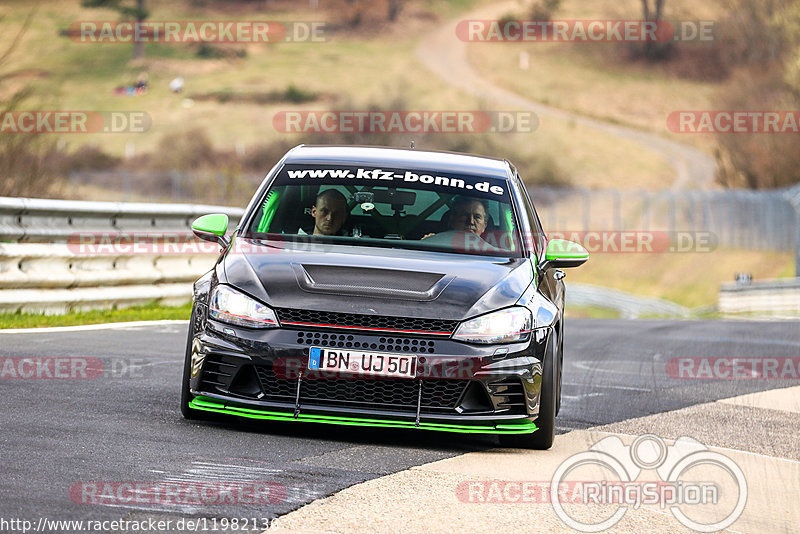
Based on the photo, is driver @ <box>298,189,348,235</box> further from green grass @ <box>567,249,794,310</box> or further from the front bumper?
green grass @ <box>567,249,794,310</box>

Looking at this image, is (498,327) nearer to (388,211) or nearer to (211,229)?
(388,211)

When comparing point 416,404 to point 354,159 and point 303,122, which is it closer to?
point 354,159

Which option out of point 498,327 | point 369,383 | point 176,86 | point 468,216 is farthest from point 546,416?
point 176,86

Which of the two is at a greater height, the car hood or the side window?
the side window

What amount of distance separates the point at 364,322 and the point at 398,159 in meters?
1.98

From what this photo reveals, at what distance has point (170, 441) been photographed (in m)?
6.77

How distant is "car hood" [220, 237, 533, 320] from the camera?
6914 mm

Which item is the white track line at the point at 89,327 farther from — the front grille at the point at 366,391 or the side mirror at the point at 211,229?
the front grille at the point at 366,391

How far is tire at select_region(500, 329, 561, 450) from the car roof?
5.20ft

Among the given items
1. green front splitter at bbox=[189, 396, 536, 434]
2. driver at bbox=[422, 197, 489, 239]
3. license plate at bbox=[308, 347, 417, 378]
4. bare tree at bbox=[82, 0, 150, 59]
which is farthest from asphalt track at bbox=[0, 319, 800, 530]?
bare tree at bbox=[82, 0, 150, 59]

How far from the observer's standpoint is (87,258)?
45.7 feet

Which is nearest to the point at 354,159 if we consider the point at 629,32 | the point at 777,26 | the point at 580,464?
the point at 580,464

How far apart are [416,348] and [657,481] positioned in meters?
1.35

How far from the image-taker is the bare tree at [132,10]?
97.4 m
